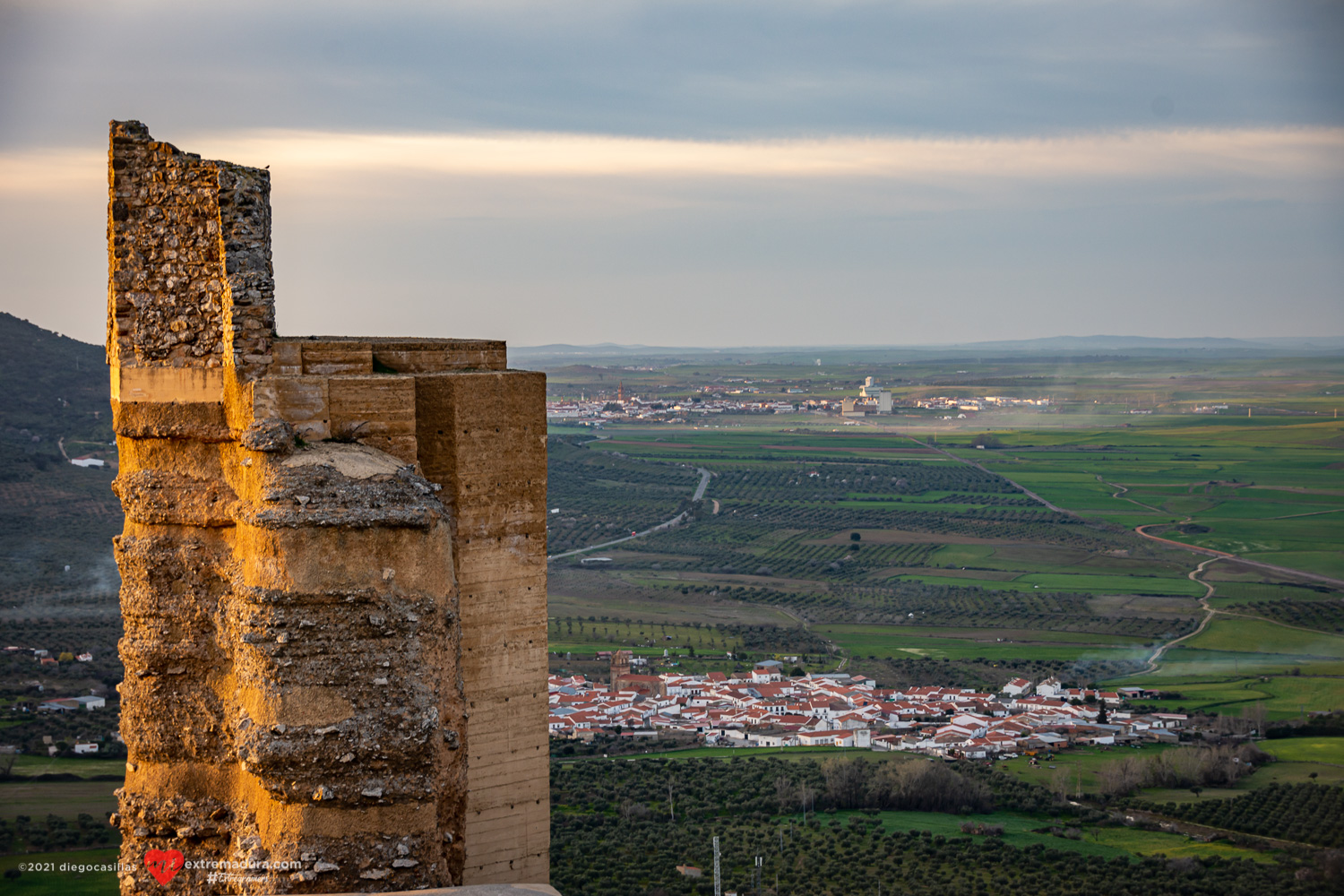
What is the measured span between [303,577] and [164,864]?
85.8 inches

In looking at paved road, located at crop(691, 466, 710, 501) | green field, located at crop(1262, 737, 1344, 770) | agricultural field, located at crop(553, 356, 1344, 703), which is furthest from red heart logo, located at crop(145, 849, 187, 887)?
paved road, located at crop(691, 466, 710, 501)

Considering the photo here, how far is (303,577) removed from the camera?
7.42 metres

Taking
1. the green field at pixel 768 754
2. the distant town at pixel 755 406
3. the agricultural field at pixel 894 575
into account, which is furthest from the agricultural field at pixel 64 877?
the distant town at pixel 755 406

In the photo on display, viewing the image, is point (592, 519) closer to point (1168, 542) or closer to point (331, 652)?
point (1168, 542)

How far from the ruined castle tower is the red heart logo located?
2 centimetres

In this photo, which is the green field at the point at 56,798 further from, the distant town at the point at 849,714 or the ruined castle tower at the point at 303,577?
the ruined castle tower at the point at 303,577

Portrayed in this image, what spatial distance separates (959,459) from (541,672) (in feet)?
357

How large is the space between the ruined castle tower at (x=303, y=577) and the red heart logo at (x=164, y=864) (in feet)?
0.05

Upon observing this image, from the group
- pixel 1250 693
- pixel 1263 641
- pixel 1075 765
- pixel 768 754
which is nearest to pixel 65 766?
pixel 768 754

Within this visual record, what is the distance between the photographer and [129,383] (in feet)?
27.7

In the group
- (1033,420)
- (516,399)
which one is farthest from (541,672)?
(1033,420)

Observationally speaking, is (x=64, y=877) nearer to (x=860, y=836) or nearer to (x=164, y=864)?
(x=164, y=864)

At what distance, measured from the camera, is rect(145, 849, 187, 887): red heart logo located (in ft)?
26.8

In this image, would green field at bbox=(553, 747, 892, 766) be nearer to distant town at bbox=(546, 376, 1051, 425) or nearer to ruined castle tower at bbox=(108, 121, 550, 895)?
ruined castle tower at bbox=(108, 121, 550, 895)
